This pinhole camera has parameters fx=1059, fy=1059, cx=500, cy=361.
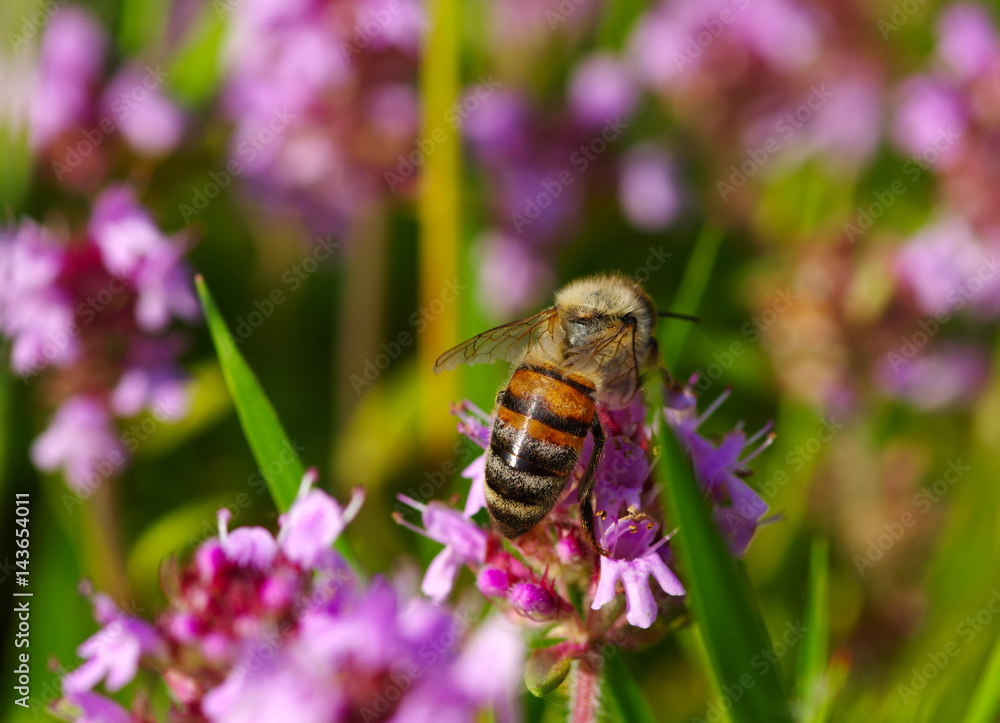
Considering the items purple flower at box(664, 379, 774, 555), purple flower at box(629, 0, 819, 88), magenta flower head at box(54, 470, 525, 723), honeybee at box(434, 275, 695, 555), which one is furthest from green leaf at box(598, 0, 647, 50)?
magenta flower head at box(54, 470, 525, 723)

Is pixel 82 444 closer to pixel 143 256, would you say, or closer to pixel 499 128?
pixel 143 256

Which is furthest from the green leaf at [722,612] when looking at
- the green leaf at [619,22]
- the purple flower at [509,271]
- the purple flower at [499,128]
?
the green leaf at [619,22]

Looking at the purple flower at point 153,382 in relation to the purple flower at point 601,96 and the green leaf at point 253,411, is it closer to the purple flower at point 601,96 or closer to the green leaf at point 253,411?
the green leaf at point 253,411

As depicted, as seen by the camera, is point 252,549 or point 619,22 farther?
point 619,22

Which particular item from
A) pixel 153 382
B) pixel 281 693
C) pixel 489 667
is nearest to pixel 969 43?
pixel 153 382

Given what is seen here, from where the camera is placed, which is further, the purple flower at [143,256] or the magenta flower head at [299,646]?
the purple flower at [143,256]

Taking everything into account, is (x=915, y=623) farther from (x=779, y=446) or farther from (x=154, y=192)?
(x=154, y=192)

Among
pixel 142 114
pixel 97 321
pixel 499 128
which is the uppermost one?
pixel 142 114
